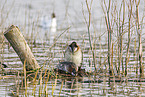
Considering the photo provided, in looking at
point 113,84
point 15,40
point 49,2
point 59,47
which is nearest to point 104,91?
point 113,84

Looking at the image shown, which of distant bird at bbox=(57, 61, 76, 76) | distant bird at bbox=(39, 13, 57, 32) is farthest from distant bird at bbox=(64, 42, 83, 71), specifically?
distant bird at bbox=(39, 13, 57, 32)

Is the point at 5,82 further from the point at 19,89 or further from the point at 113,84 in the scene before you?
the point at 113,84

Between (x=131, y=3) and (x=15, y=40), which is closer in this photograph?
(x=131, y=3)

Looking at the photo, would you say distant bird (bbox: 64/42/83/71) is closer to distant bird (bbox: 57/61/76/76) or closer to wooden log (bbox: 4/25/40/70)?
distant bird (bbox: 57/61/76/76)

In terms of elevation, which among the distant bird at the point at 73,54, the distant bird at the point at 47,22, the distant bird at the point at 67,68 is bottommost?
the distant bird at the point at 67,68

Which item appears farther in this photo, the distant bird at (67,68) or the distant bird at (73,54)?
the distant bird at (73,54)

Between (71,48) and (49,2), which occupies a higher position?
(49,2)

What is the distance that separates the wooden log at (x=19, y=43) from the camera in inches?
380

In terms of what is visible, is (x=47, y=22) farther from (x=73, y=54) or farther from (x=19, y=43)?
(x=19, y=43)

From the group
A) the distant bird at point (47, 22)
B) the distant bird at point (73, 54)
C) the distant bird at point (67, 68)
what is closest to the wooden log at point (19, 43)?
the distant bird at point (67, 68)

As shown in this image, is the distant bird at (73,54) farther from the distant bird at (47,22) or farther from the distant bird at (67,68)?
the distant bird at (47,22)

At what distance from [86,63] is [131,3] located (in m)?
2.98

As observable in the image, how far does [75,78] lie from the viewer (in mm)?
9430

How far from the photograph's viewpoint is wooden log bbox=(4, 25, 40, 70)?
966cm
